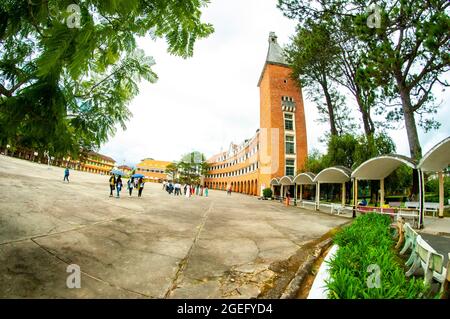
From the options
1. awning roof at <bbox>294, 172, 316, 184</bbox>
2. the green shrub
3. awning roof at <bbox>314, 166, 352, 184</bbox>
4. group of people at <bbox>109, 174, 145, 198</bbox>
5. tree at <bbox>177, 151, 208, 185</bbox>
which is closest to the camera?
group of people at <bbox>109, 174, 145, 198</bbox>

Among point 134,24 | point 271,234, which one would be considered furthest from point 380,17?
point 134,24

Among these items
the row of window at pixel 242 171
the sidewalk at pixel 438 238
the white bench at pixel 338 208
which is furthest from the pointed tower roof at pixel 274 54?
the sidewalk at pixel 438 238

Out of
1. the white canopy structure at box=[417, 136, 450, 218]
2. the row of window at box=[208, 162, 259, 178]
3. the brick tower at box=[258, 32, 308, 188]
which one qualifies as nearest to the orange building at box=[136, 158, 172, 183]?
the row of window at box=[208, 162, 259, 178]

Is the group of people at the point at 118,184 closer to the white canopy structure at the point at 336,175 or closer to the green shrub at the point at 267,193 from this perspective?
the white canopy structure at the point at 336,175

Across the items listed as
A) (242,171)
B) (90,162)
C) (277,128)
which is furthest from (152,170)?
(90,162)

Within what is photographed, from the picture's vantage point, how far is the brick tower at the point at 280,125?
131ft

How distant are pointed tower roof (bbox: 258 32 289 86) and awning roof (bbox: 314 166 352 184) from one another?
3101cm

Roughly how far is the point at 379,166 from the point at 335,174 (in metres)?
4.27

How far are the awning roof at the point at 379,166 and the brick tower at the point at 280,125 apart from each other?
23.5 meters

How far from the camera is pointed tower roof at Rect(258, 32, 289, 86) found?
43875 mm

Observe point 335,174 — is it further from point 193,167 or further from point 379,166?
point 193,167

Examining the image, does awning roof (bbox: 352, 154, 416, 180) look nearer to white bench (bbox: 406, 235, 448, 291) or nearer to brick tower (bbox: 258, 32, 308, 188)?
white bench (bbox: 406, 235, 448, 291)

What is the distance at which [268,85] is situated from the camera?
42594 mm
